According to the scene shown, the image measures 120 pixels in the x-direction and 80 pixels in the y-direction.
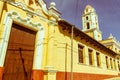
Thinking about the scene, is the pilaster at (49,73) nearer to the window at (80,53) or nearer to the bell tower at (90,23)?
the window at (80,53)

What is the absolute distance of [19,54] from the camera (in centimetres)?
647

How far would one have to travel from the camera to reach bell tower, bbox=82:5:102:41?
37.9 m

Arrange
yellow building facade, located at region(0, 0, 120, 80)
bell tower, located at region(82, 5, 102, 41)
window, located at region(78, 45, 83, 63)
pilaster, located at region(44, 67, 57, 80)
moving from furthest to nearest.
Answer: bell tower, located at region(82, 5, 102, 41) < window, located at region(78, 45, 83, 63) < pilaster, located at region(44, 67, 57, 80) < yellow building facade, located at region(0, 0, 120, 80)

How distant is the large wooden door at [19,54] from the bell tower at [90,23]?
3198 cm

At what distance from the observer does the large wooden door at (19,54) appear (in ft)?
19.5

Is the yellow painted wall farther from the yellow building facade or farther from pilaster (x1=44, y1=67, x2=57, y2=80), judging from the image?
pilaster (x1=44, y1=67, x2=57, y2=80)

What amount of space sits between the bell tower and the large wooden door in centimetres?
→ 3198

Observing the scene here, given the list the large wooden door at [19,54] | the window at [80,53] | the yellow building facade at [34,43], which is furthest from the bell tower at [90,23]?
the large wooden door at [19,54]

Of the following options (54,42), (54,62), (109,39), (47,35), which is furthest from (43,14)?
(109,39)

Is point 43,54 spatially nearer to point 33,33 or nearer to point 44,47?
point 44,47

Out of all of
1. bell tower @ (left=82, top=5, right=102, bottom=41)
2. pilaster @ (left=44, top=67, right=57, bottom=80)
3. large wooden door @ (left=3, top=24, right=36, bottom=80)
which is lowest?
pilaster @ (left=44, top=67, right=57, bottom=80)

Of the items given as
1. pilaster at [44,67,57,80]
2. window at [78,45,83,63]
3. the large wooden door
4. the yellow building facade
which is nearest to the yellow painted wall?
the yellow building facade

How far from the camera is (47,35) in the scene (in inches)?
305

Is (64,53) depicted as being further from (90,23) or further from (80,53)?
(90,23)
